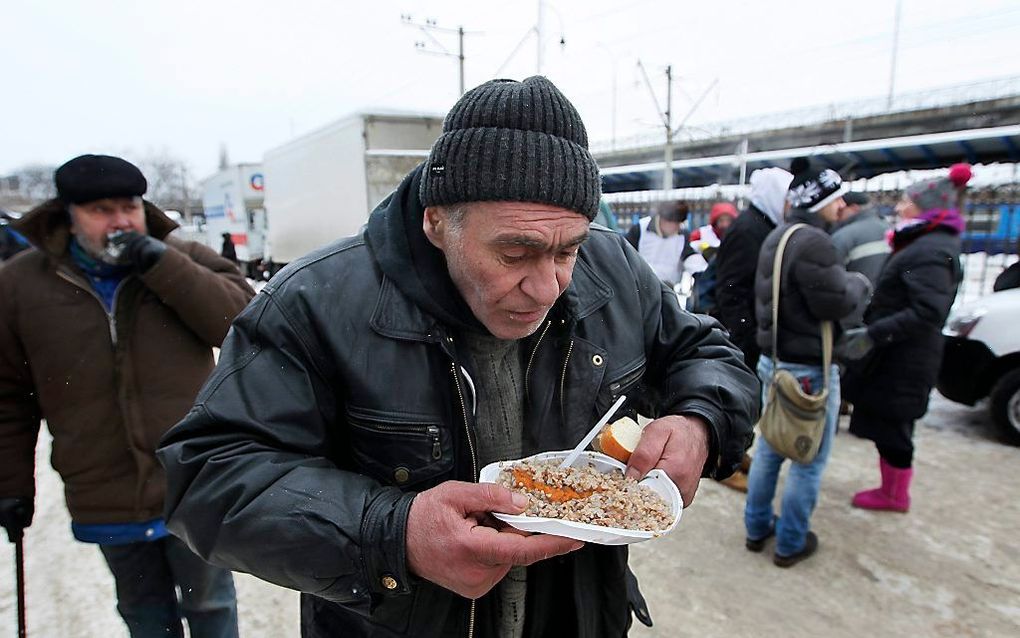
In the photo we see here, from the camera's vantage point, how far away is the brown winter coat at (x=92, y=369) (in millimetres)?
2051

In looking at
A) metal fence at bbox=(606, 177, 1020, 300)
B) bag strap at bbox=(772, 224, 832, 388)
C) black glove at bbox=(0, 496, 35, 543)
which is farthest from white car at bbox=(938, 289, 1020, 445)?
black glove at bbox=(0, 496, 35, 543)

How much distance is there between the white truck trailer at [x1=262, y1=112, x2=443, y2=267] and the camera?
11.1 metres

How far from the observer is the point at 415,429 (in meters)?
1.29

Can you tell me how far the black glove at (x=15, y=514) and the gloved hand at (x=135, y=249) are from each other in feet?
3.08

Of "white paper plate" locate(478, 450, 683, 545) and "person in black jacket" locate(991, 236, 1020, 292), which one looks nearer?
"white paper plate" locate(478, 450, 683, 545)

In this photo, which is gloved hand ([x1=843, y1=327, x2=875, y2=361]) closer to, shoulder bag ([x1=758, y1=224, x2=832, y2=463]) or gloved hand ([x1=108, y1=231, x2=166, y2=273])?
shoulder bag ([x1=758, y1=224, x2=832, y2=463])

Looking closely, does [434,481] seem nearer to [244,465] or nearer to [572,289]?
[244,465]

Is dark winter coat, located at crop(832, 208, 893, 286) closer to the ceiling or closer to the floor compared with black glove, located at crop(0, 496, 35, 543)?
closer to the ceiling

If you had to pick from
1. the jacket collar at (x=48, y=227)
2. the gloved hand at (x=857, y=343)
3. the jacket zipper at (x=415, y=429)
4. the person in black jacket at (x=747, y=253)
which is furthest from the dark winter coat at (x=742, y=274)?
the jacket collar at (x=48, y=227)

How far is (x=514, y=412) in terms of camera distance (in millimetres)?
1476

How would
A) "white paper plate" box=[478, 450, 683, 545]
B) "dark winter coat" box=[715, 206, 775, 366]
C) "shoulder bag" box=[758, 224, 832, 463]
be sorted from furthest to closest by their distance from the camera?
"dark winter coat" box=[715, 206, 775, 366]
"shoulder bag" box=[758, 224, 832, 463]
"white paper plate" box=[478, 450, 683, 545]

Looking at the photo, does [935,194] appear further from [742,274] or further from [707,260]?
[707,260]

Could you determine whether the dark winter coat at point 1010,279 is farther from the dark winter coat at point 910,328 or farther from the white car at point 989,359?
the dark winter coat at point 910,328

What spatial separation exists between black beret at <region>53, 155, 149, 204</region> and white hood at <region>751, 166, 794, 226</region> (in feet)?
12.1
